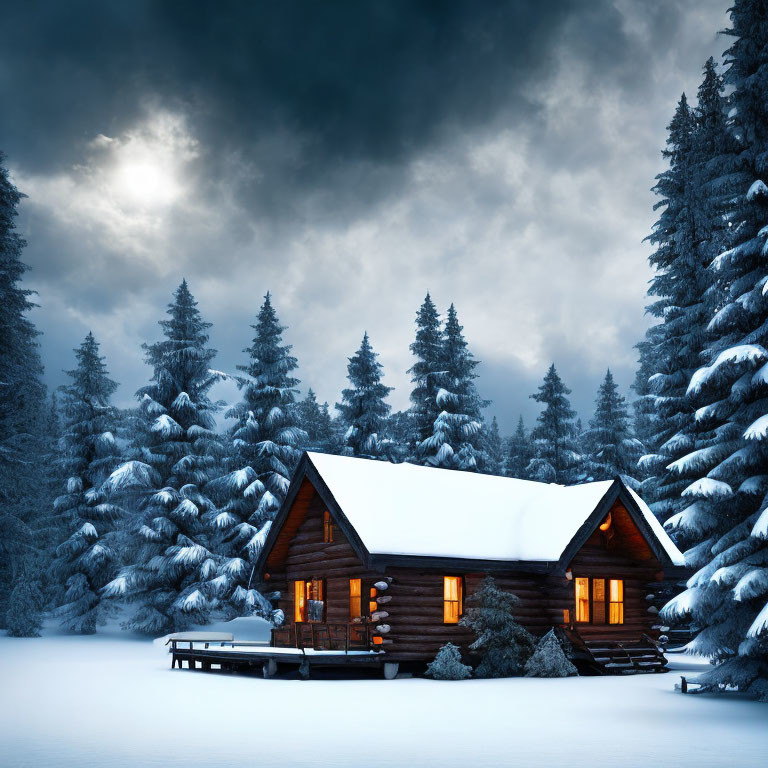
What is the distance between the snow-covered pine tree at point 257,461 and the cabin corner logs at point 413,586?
9.86 m

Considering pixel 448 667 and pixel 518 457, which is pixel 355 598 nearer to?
pixel 448 667

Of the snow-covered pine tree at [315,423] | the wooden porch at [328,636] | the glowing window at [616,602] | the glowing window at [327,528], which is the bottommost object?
the wooden porch at [328,636]

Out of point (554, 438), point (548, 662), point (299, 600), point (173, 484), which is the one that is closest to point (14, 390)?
point (173, 484)

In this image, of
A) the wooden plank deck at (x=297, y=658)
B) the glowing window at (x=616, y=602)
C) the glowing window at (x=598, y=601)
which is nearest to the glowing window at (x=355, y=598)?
the wooden plank deck at (x=297, y=658)

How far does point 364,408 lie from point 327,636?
22.0 m

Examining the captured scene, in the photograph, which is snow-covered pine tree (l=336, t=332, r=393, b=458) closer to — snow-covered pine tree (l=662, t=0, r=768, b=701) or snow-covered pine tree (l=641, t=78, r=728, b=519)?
snow-covered pine tree (l=641, t=78, r=728, b=519)

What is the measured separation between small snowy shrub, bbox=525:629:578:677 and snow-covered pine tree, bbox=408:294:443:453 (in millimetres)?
23717

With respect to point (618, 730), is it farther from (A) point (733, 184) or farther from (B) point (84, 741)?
(A) point (733, 184)

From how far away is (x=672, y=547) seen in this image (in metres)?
30.1

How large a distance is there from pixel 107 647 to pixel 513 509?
1921 centimetres

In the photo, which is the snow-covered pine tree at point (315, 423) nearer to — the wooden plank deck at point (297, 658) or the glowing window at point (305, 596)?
the glowing window at point (305, 596)

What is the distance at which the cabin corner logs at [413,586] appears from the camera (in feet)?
84.1

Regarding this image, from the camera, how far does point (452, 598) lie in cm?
2702

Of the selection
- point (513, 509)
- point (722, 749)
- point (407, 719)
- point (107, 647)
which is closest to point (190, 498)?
point (107, 647)
